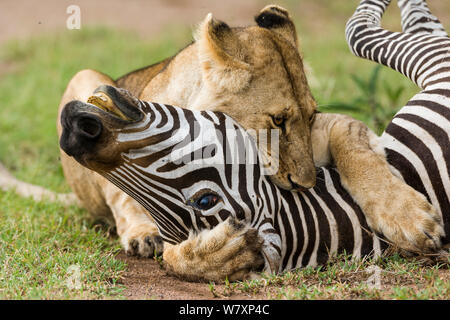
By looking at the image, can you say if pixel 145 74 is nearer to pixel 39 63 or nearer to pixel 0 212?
pixel 0 212

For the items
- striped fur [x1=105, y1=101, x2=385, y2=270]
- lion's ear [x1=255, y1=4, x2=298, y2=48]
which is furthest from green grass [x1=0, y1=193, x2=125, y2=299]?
lion's ear [x1=255, y1=4, x2=298, y2=48]

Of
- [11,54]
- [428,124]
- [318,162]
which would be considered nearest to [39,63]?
[11,54]

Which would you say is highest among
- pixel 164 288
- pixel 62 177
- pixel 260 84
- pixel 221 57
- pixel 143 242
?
pixel 221 57

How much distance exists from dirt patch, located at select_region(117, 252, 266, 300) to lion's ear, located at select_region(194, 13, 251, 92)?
107cm

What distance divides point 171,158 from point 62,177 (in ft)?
11.2

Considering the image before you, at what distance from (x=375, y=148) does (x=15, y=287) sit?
177 centimetres

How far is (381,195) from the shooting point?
295 centimetres

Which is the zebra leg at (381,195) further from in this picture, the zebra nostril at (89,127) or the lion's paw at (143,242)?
the zebra nostril at (89,127)

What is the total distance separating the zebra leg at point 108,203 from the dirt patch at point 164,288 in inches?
15.5

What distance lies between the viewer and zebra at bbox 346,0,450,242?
298 centimetres

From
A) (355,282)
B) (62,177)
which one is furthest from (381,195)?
(62,177)

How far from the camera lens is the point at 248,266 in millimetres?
2709

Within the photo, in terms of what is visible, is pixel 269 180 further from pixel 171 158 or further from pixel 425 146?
pixel 425 146

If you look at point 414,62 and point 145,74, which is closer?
point 414,62
